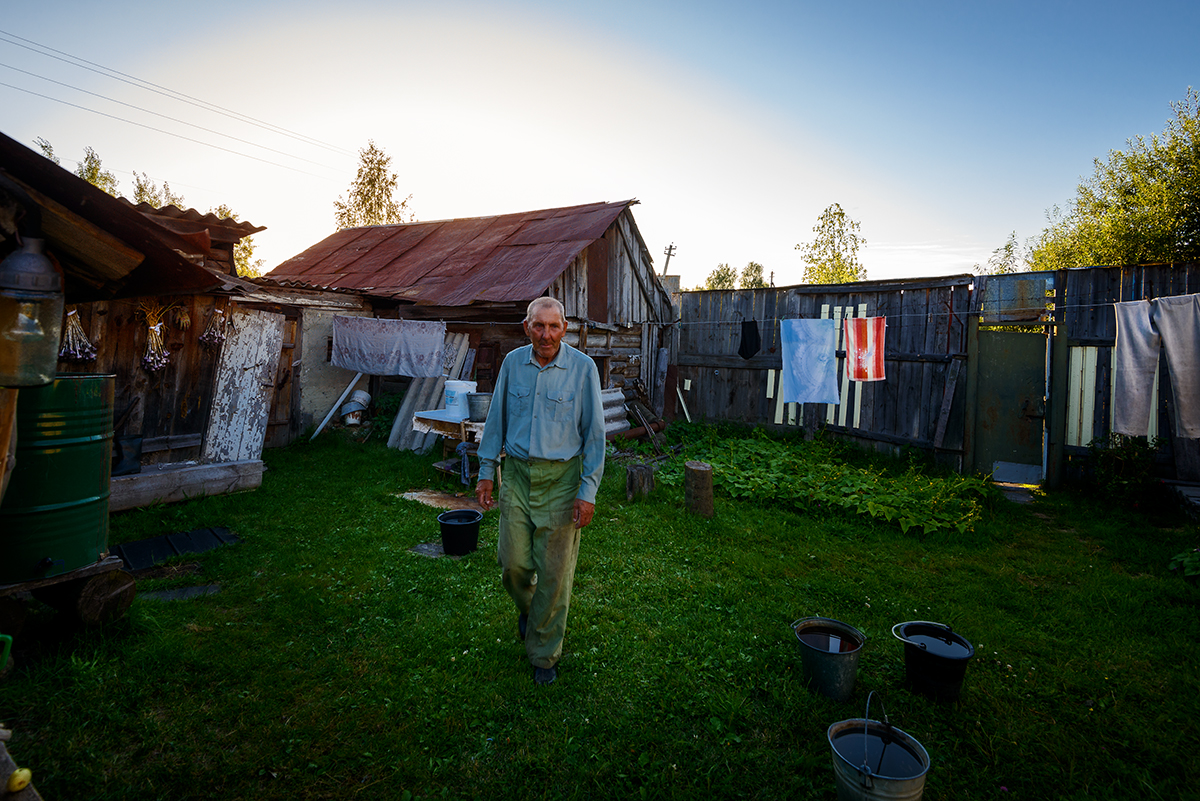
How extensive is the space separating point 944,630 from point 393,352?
918 cm

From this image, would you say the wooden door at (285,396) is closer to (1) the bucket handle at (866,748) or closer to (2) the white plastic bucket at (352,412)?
(2) the white plastic bucket at (352,412)

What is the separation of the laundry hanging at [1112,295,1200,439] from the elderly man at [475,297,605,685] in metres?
7.10

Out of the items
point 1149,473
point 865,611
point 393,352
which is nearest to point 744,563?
point 865,611

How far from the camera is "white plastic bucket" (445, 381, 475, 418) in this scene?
8.21 meters

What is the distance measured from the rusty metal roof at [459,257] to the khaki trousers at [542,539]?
243 inches

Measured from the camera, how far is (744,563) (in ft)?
17.3

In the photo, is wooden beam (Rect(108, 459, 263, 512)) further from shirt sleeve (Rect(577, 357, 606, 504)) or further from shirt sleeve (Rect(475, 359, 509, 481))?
shirt sleeve (Rect(577, 357, 606, 504))

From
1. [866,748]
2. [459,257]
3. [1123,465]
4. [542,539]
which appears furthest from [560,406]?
[459,257]

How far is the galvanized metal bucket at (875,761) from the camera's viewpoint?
2.28 metres

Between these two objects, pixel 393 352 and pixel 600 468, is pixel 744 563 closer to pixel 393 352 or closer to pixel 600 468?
pixel 600 468

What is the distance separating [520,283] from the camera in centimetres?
990

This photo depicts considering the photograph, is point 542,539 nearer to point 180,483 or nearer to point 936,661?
point 936,661

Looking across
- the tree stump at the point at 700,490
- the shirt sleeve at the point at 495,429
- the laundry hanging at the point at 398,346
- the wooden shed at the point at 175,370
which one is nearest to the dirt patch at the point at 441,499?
the wooden shed at the point at 175,370

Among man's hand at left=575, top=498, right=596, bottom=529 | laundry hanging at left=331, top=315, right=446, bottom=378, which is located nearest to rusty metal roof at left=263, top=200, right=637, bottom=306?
laundry hanging at left=331, top=315, right=446, bottom=378
